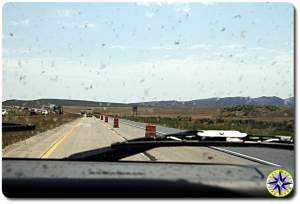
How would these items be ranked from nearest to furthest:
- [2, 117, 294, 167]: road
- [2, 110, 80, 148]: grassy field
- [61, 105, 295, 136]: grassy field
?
[2, 110, 80, 148]: grassy field < [2, 117, 294, 167]: road < [61, 105, 295, 136]: grassy field

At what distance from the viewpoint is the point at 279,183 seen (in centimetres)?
349

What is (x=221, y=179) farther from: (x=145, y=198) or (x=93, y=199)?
Answer: (x=93, y=199)

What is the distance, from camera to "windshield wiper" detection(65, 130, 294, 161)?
4000 mm

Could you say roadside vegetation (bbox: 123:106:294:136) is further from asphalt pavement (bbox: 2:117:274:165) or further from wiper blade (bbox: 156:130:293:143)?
wiper blade (bbox: 156:130:293:143)

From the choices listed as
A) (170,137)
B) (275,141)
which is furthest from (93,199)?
(275,141)

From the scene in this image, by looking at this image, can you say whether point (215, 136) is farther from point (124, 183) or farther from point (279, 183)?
point (124, 183)

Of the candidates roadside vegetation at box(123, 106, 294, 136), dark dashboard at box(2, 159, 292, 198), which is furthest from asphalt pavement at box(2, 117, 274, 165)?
roadside vegetation at box(123, 106, 294, 136)

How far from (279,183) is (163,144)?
0.96 m

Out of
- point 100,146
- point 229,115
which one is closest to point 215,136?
point 100,146

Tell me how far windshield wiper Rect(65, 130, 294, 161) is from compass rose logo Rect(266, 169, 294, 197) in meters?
0.51

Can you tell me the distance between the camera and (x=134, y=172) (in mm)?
3635

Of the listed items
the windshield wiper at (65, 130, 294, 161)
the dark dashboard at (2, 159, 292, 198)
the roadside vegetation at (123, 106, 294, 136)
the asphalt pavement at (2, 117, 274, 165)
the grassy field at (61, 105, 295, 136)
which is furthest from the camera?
the roadside vegetation at (123, 106, 294, 136)

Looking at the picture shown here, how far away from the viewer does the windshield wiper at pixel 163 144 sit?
4.00 m

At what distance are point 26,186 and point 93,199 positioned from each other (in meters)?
0.46
